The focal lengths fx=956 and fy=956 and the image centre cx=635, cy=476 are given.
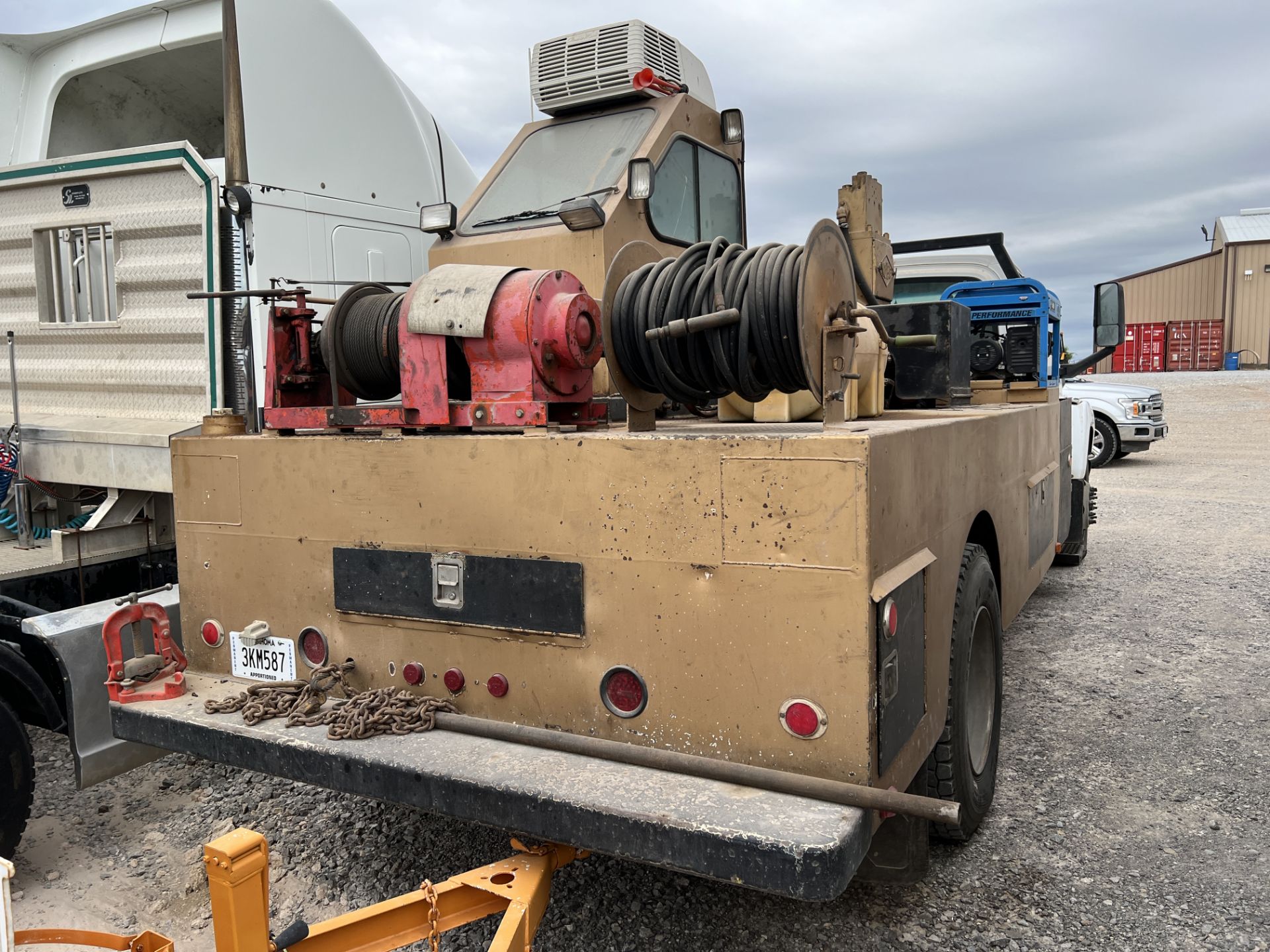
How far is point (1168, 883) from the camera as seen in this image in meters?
3.10

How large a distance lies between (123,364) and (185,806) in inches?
81.0

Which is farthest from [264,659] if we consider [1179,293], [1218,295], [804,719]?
[1179,293]

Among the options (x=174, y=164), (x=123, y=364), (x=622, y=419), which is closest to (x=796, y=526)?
(x=622, y=419)

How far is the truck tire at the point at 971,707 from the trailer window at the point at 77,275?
394cm

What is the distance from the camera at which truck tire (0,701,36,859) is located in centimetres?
327

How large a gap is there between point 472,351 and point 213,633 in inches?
54.6

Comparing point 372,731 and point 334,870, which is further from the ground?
point 372,731

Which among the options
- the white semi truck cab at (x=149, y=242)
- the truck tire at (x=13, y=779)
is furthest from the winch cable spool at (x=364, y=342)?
the truck tire at (x=13, y=779)

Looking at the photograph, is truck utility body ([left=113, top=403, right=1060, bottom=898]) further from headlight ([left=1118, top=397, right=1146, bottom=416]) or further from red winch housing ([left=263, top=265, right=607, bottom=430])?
headlight ([left=1118, top=397, right=1146, bottom=416])

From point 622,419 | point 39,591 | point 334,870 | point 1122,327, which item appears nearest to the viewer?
point 334,870

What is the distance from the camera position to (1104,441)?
15539 millimetres

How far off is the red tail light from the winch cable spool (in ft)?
3.01

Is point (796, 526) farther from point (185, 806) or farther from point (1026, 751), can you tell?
point (185, 806)

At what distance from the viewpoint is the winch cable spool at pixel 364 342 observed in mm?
2967
